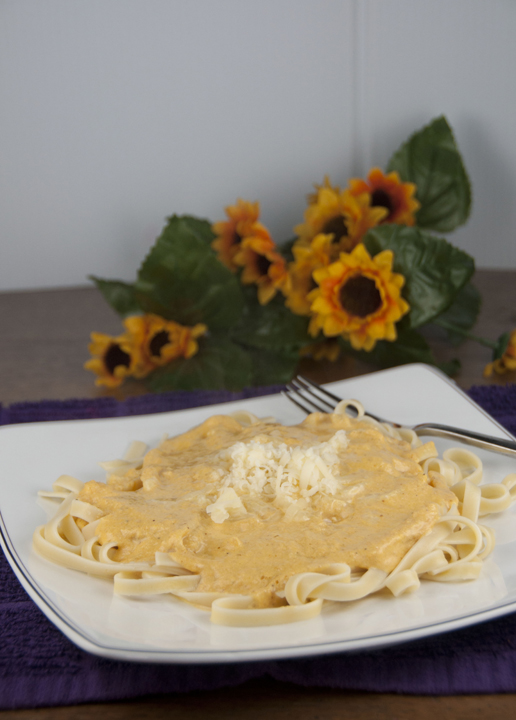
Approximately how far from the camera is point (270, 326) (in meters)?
2.60

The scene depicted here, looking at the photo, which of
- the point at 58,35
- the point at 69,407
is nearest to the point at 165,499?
the point at 69,407

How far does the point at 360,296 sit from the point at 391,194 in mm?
521

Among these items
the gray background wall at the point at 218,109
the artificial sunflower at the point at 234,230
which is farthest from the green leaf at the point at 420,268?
the gray background wall at the point at 218,109

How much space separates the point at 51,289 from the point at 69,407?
1.52 m

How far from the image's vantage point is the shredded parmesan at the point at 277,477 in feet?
4.47

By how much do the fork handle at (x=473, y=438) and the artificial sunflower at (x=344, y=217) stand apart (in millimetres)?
912

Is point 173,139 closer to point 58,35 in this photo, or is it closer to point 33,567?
point 58,35

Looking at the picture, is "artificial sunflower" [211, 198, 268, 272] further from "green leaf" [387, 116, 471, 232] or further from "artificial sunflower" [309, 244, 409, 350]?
"green leaf" [387, 116, 471, 232]

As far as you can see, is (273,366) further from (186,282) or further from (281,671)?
(281,671)

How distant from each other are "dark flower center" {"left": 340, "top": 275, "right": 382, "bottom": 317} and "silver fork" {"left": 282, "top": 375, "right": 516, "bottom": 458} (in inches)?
13.0

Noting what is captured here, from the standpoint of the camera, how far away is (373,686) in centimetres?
108

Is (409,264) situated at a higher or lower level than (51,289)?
higher

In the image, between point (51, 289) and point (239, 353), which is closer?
point (239, 353)

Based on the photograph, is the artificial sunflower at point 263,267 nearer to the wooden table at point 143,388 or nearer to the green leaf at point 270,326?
the green leaf at point 270,326
